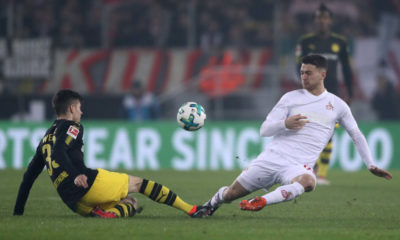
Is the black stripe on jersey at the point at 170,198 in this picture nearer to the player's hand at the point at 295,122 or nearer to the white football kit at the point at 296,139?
the white football kit at the point at 296,139

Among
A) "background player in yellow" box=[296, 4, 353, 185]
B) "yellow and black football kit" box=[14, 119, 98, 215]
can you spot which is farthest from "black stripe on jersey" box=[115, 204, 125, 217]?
"background player in yellow" box=[296, 4, 353, 185]

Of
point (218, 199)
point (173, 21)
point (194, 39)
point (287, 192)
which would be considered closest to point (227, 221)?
point (218, 199)

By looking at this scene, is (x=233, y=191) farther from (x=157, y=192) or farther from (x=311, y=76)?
(x=311, y=76)

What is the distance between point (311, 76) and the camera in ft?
23.7

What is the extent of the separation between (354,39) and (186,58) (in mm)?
4037

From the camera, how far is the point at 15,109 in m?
18.8

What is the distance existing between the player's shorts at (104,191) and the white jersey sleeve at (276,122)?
4.19 ft

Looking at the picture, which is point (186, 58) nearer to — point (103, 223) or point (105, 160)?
point (105, 160)

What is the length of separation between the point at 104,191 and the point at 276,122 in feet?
5.22

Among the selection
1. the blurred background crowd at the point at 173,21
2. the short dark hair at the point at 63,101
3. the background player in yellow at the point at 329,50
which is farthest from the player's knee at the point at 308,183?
the blurred background crowd at the point at 173,21

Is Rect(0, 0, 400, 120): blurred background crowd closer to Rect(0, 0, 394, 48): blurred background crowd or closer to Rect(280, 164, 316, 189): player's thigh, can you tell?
Rect(0, 0, 394, 48): blurred background crowd

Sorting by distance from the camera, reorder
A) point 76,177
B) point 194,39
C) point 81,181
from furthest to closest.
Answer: point 194,39 < point 76,177 < point 81,181

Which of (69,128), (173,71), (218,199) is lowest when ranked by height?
(173,71)

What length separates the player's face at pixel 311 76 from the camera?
719cm
